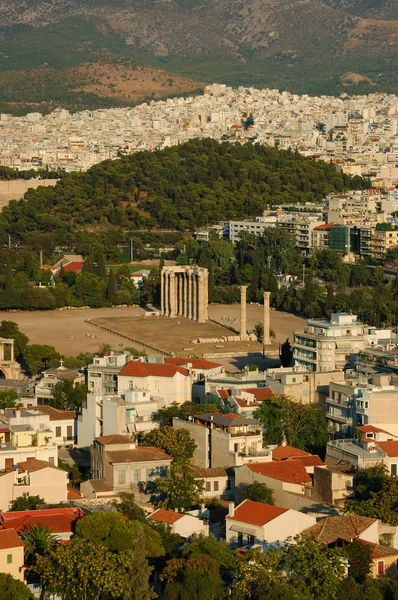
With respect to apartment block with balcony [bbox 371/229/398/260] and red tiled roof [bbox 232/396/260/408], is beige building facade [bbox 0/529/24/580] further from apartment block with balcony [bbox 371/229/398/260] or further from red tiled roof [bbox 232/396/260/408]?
apartment block with balcony [bbox 371/229/398/260]

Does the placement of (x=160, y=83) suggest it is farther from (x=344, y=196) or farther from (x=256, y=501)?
(x=256, y=501)

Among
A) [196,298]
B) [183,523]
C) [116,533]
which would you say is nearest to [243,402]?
[183,523]

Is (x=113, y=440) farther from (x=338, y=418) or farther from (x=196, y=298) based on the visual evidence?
(x=196, y=298)

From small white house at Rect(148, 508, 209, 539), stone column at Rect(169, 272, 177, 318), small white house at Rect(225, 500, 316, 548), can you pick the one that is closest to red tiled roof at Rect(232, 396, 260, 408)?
small white house at Rect(148, 508, 209, 539)

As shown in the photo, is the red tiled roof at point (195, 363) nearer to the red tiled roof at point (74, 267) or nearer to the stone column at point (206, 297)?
the stone column at point (206, 297)

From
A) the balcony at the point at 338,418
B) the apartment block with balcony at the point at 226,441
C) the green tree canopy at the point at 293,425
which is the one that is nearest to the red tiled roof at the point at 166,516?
the apartment block with balcony at the point at 226,441
